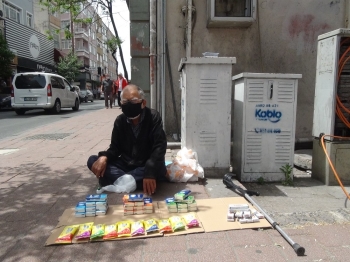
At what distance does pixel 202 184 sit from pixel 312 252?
1636 millimetres

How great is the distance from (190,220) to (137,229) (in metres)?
0.47

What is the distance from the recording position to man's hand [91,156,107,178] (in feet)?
11.0

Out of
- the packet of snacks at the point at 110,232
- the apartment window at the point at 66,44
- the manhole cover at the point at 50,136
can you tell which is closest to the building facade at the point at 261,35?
the manhole cover at the point at 50,136

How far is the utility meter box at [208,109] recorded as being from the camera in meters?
3.77

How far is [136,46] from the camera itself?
6.48 meters

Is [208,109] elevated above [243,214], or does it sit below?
above

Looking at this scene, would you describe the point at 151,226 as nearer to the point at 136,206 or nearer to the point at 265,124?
the point at 136,206

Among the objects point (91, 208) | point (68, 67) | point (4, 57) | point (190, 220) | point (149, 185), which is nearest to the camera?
point (190, 220)

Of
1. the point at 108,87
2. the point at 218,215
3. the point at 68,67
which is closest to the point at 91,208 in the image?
the point at 218,215

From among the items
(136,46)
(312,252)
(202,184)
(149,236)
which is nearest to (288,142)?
(202,184)

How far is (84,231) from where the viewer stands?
2.49m

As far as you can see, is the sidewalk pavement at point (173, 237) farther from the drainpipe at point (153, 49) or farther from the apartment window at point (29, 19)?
the apartment window at point (29, 19)

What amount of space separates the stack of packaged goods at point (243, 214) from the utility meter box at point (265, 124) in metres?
1.13

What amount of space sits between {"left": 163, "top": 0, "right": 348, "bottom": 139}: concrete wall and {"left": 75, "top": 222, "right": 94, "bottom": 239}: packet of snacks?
12.6 feet
